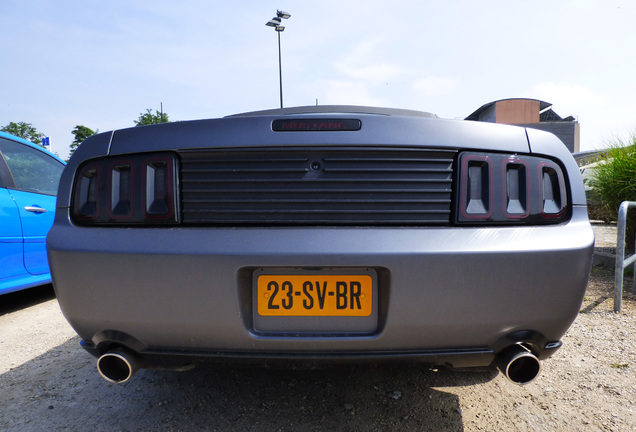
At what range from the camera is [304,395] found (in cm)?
193

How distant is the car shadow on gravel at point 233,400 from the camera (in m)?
1.70

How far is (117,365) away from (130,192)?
600 millimetres

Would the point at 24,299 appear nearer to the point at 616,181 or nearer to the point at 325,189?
the point at 325,189

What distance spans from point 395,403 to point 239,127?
1387mm

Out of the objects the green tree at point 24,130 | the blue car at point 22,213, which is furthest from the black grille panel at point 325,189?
the green tree at point 24,130

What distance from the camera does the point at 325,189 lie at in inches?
54.0

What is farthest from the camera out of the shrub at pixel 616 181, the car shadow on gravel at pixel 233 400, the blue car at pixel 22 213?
the shrub at pixel 616 181

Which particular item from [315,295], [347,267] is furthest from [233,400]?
[347,267]

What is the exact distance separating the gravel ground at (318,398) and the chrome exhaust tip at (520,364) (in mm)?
300

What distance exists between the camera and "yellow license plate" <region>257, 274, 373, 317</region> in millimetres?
1296

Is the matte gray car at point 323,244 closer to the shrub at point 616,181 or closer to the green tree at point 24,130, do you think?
the shrub at point 616,181

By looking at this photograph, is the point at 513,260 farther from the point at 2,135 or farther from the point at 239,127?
the point at 2,135

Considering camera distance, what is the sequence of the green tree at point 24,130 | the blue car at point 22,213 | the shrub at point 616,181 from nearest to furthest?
the blue car at point 22,213 → the shrub at point 616,181 → the green tree at point 24,130

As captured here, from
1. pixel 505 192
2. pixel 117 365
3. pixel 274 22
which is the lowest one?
pixel 117 365
